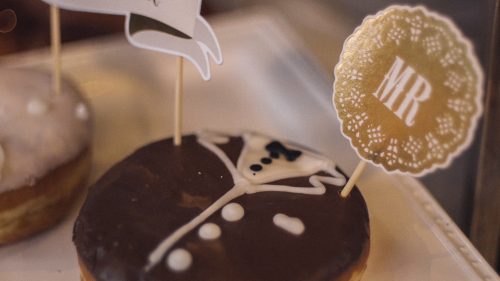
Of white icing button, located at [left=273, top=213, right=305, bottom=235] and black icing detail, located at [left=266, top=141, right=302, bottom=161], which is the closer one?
white icing button, located at [left=273, top=213, right=305, bottom=235]

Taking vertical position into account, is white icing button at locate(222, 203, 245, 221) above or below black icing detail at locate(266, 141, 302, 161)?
below

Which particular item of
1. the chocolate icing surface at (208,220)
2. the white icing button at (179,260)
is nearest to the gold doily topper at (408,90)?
the chocolate icing surface at (208,220)

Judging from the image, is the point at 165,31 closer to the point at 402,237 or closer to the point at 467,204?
the point at 402,237

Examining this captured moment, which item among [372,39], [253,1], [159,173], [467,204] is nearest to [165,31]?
[159,173]

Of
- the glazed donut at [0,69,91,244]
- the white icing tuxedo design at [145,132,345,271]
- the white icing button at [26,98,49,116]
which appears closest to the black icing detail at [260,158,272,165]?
the white icing tuxedo design at [145,132,345,271]

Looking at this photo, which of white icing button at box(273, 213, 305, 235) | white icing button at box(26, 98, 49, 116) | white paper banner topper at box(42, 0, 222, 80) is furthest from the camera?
white icing button at box(26, 98, 49, 116)

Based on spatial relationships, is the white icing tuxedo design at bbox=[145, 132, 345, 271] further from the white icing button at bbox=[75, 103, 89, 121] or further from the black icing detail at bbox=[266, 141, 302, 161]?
the white icing button at bbox=[75, 103, 89, 121]

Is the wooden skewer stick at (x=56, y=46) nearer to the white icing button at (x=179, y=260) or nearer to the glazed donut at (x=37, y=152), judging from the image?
the glazed donut at (x=37, y=152)

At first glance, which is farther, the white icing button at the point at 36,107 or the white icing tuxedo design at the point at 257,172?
the white icing button at the point at 36,107
